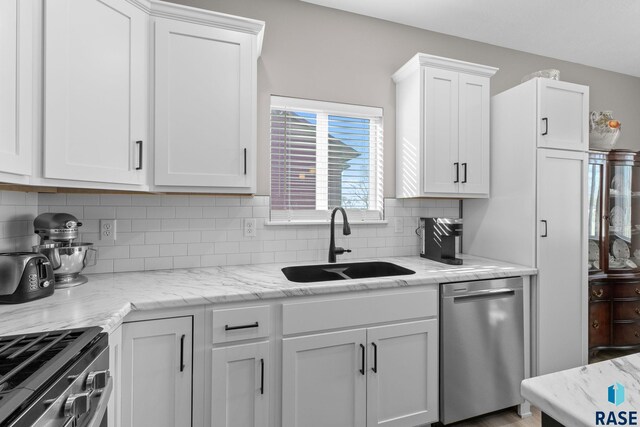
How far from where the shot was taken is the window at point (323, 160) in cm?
239

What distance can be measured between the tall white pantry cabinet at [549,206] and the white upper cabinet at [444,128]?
0.17 m

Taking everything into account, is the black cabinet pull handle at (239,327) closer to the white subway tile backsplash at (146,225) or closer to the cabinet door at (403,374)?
the cabinet door at (403,374)

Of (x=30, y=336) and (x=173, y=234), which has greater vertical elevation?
(x=173, y=234)

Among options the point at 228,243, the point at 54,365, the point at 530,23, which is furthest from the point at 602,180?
the point at 54,365

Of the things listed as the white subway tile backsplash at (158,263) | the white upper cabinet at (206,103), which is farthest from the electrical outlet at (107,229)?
the white upper cabinet at (206,103)

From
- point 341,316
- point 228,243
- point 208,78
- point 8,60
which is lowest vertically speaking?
point 341,316

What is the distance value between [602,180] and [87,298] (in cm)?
382

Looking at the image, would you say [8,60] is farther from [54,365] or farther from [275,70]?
[275,70]

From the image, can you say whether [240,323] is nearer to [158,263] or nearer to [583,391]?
[158,263]

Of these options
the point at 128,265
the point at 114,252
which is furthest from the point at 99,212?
the point at 128,265

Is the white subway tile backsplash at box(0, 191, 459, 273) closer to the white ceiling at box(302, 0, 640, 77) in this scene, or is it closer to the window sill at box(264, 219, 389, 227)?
the window sill at box(264, 219, 389, 227)

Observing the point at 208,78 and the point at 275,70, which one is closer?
the point at 208,78

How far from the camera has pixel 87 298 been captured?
4.71 ft

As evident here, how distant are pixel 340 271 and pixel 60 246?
1.58m
